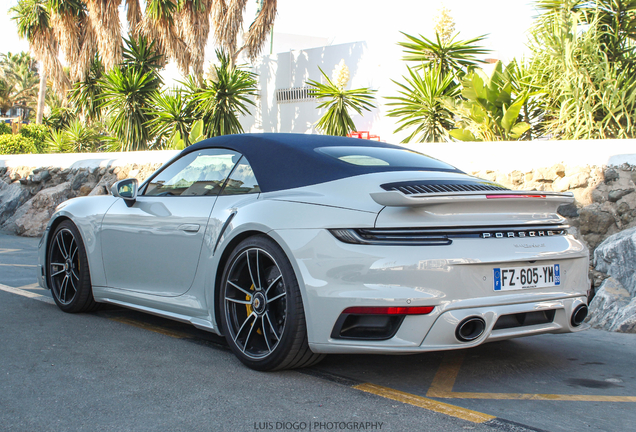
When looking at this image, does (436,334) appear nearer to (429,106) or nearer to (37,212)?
(429,106)

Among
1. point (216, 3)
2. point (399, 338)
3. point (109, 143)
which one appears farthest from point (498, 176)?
point (216, 3)

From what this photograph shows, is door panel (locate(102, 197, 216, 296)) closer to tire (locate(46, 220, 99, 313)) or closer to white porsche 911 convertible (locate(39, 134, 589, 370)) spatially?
white porsche 911 convertible (locate(39, 134, 589, 370))

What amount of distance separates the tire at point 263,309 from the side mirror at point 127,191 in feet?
4.27

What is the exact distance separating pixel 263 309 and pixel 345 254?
66cm

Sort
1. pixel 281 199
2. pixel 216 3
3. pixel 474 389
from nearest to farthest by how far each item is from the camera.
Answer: pixel 474 389 < pixel 281 199 < pixel 216 3

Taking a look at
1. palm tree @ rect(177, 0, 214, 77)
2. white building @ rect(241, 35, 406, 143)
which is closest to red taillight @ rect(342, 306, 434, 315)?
white building @ rect(241, 35, 406, 143)

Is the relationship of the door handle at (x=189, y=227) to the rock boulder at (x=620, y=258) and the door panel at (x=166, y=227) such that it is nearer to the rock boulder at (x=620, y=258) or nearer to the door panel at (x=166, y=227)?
the door panel at (x=166, y=227)

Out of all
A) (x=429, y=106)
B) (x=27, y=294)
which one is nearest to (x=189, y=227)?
(x=27, y=294)

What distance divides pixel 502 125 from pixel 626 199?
2816 mm

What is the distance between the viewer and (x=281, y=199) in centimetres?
344

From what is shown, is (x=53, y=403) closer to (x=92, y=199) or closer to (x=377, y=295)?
(x=377, y=295)

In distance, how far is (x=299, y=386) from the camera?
10.5 feet

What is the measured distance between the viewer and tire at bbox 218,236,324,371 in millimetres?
3203

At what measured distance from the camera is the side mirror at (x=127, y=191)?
451cm
